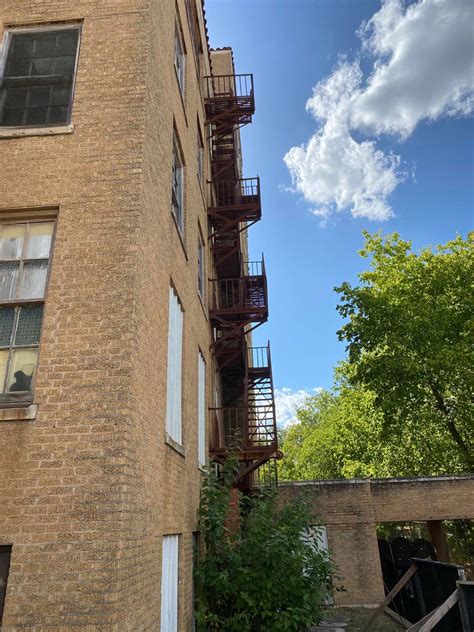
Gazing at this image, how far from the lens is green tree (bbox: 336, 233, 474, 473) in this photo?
20094mm

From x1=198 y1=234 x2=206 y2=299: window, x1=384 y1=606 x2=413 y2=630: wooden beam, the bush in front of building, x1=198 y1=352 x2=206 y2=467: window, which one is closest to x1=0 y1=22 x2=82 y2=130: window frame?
x1=198 y1=234 x2=206 y2=299: window

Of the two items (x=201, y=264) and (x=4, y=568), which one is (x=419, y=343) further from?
(x=4, y=568)

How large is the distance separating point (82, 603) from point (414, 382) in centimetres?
1928

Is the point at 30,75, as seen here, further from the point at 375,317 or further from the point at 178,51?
the point at 375,317

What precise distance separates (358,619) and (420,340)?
38.7 ft

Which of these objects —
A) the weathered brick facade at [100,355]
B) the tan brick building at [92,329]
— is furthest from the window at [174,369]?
the weathered brick facade at [100,355]

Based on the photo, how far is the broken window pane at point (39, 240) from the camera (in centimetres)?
523

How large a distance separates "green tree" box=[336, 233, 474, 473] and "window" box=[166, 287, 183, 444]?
1474 centimetres

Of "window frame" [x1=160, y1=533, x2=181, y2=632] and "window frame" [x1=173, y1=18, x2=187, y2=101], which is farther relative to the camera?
"window frame" [x1=173, y1=18, x2=187, y2=101]

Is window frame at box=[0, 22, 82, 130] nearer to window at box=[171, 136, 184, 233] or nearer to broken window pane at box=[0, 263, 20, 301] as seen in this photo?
broken window pane at box=[0, 263, 20, 301]

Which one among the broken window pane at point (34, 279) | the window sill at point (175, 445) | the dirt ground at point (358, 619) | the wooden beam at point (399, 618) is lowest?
the dirt ground at point (358, 619)

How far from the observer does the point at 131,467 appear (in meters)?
4.32

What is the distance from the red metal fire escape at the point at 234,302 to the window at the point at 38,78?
7.07 m

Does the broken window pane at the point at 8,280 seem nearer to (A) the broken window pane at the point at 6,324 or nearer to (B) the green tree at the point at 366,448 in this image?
(A) the broken window pane at the point at 6,324
